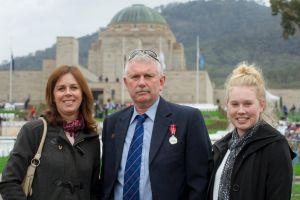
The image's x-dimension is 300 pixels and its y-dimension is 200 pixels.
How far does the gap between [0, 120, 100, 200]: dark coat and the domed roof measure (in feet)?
176

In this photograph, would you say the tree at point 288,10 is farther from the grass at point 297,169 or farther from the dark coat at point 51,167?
the dark coat at point 51,167

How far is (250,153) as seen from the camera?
3791 millimetres

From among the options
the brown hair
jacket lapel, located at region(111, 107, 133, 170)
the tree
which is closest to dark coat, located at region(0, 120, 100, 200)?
the brown hair

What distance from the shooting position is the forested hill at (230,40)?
303 feet

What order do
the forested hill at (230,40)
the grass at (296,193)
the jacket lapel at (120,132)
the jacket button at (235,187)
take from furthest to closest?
the forested hill at (230,40) → the grass at (296,193) → the jacket lapel at (120,132) → the jacket button at (235,187)

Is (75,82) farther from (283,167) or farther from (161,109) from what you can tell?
(283,167)

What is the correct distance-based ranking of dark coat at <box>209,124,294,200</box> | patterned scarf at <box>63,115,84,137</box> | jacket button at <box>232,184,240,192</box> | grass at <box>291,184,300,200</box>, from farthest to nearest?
grass at <box>291,184,300,200</box> → patterned scarf at <box>63,115,84,137</box> → jacket button at <box>232,184,240,192</box> → dark coat at <box>209,124,294,200</box>

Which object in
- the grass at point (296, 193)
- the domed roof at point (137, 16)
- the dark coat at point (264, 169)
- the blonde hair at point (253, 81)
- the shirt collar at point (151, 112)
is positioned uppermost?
the domed roof at point (137, 16)

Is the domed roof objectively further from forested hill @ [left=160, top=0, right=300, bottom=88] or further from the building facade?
forested hill @ [left=160, top=0, right=300, bottom=88]

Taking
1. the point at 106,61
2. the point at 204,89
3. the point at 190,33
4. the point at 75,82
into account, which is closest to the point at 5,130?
the point at 75,82

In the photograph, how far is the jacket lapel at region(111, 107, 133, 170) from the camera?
4.11 metres

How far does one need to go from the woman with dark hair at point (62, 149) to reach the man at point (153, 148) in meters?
0.16

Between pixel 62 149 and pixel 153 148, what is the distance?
2.16 feet

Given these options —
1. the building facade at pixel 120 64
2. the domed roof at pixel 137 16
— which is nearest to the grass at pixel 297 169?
the building facade at pixel 120 64
